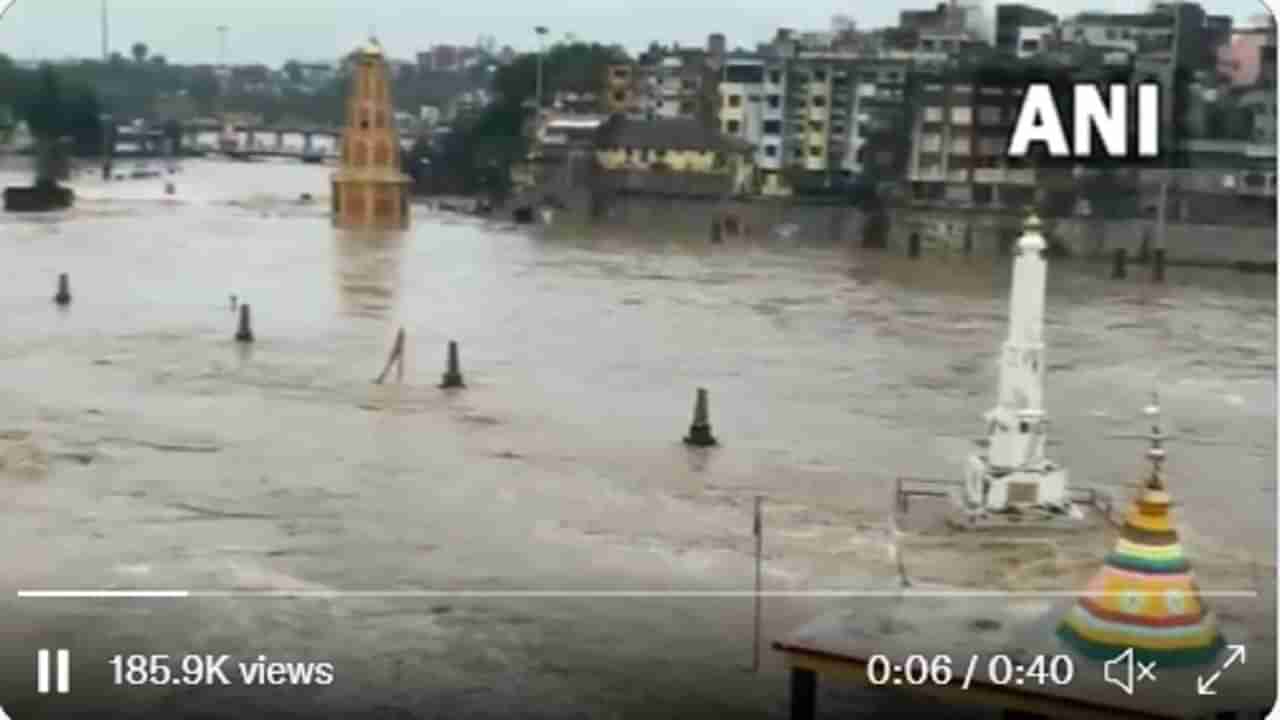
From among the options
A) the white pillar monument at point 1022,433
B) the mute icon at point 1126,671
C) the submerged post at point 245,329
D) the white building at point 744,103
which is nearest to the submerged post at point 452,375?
the submerged post at point 245,329

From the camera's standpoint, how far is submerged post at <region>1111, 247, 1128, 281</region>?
6152 millimetres

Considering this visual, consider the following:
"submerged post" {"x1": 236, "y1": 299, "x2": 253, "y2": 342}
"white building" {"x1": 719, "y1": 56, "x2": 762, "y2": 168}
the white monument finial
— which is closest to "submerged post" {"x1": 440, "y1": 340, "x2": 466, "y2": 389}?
"submerged post" {"x1": 236, "y1": 299, "x2": 253, "y2": 342}

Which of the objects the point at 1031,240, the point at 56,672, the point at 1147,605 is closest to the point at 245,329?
the point at 1031,240

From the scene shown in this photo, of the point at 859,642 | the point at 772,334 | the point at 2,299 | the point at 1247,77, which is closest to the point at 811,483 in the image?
the point at 1247,77

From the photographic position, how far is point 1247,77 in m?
2.75

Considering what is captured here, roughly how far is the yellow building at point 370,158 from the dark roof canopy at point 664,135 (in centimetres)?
79

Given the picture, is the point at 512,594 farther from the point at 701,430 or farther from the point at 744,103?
the point at 744,103

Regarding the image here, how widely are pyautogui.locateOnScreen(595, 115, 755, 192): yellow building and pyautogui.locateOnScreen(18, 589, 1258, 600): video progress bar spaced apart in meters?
3.98

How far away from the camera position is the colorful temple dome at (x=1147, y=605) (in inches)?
71.8

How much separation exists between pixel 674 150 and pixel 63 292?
6.77ft

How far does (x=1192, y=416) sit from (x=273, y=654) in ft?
10.5

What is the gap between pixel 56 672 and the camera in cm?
182

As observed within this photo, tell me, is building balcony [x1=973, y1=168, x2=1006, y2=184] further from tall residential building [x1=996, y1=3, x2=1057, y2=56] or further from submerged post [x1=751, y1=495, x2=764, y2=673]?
submerged post [x1=751, y1=495, x2=764, y2=673]

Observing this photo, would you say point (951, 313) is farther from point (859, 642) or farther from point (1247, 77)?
Answer: point (859, 642)
